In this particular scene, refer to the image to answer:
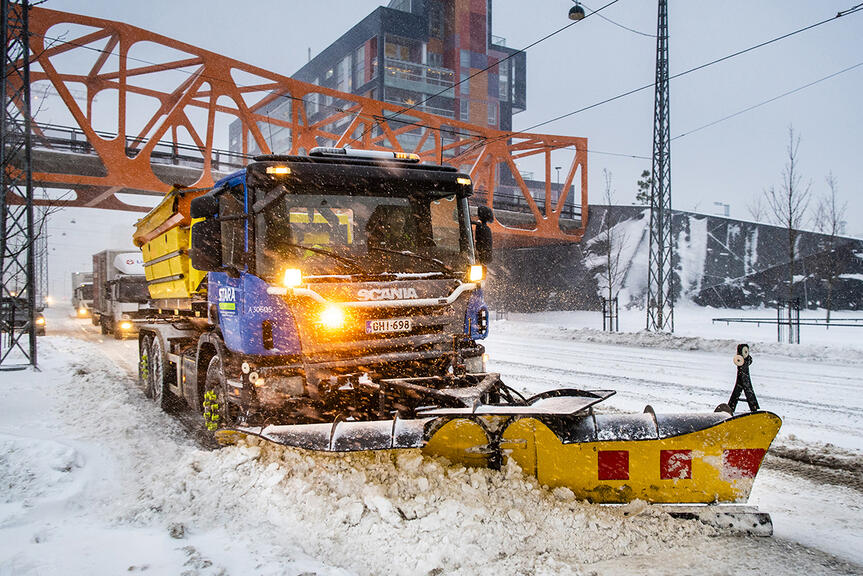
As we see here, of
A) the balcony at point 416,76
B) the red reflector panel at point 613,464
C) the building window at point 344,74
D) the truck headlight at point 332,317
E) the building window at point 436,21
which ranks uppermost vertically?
the building window at point 436,21

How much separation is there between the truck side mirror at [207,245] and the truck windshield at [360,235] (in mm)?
729

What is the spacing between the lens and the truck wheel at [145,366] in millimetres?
9891

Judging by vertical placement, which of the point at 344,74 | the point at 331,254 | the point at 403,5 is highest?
the point at 403,5

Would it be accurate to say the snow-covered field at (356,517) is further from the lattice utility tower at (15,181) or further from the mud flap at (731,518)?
the lattice utility tower at (15,181)

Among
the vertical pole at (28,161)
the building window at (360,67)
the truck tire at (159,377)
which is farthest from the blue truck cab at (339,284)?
the building window at (360,67)

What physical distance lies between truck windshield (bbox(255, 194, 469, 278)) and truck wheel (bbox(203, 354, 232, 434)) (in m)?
1.57

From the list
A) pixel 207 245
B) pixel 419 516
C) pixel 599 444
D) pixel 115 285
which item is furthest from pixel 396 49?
pixel 419 516

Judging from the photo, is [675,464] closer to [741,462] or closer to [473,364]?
[741,462]

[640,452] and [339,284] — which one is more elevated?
[339,284]

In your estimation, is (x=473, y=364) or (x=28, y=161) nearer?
(x=473, y=364)

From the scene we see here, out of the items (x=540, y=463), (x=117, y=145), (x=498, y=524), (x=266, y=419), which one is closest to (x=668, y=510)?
(x=540, y=463)

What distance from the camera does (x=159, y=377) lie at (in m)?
9.20

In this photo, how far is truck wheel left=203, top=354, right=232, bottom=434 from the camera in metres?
6.12

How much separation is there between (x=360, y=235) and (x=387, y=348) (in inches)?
42.6
